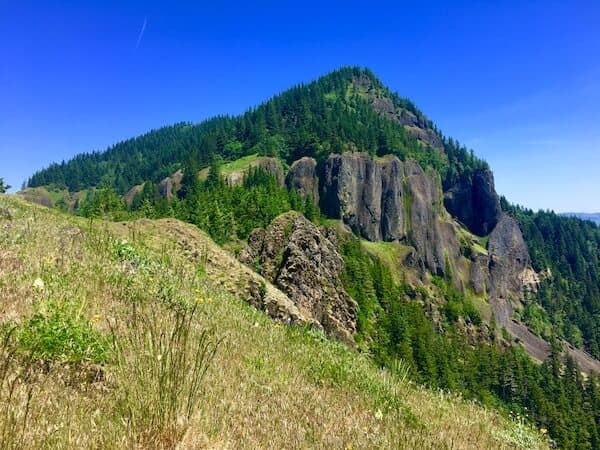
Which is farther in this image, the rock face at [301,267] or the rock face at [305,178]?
the rock face at [305,178]

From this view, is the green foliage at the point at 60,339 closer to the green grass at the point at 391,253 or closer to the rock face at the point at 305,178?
the green grass at the point at 391,253

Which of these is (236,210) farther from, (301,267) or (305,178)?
(305,178)

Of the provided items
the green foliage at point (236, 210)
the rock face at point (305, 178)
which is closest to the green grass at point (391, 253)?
the rock face at point (305, 178)

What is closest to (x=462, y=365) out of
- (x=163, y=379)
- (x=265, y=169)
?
(x=265, y=169)

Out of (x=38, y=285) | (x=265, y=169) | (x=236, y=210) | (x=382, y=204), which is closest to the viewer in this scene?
(x=38, y=285)

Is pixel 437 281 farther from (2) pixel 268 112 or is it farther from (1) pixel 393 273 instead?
(2) pixel 268 112

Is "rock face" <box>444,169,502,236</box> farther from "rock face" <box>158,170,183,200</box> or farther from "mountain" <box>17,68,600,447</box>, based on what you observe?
"rock face" <box>158,170,183,200</box>

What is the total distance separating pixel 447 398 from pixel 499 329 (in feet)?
444

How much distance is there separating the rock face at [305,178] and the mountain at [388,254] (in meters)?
0.41

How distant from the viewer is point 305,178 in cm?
12575

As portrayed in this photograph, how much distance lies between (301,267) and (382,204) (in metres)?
84.8

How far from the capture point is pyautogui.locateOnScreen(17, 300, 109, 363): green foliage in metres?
3.93

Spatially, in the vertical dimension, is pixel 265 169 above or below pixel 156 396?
above

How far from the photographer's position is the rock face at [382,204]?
120m
